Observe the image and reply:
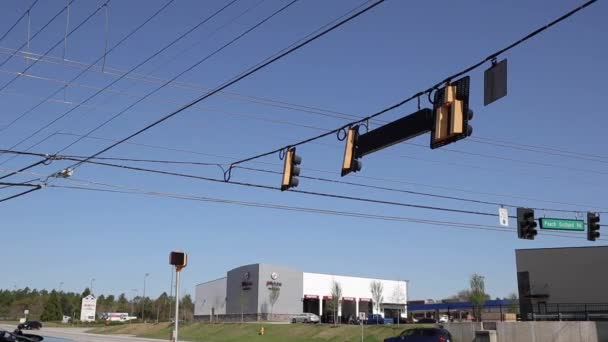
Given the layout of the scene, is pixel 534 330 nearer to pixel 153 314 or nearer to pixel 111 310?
pixel 153 314

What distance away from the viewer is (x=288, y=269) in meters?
91.8

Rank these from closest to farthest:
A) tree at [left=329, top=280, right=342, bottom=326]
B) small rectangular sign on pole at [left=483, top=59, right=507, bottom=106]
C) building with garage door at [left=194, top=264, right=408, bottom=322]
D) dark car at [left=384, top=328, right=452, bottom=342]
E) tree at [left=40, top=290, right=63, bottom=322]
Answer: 1. small rectangular sign on pole at [left=483, top=59, right=507, bottom=106]
2. dark car at [left=384, top=328, right=452, bottom=342]
3. tree at [left=329, top=280, right=342, bottom=326]
4. building with garage door at [left=194, top=264, right=408, bottom=322]
5. tree at [left=40, top=290, right=63, bottom=322]

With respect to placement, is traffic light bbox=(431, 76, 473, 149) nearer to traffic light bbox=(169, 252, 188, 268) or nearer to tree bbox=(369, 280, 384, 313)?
traffic light bbox=(169, 252, 188, 268)

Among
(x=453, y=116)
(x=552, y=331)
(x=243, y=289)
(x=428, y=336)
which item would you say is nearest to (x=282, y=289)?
(x=243, y=289)

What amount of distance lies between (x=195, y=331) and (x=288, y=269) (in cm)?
1857

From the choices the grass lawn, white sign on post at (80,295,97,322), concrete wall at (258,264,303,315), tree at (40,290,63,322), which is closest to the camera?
the grass lawn

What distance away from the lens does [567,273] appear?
5134 cm

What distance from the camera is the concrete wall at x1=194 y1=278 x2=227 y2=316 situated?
327 ft

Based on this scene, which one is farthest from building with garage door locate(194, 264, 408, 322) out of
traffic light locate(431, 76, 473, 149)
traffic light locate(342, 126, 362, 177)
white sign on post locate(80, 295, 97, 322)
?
traffic light locate(431, 76, 473, 149)

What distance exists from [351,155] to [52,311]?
16510 cm

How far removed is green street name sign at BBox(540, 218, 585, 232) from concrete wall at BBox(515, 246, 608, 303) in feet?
70.5

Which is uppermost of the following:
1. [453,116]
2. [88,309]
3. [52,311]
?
[453,116]

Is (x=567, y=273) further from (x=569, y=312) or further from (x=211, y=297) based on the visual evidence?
(x=211, y=297)

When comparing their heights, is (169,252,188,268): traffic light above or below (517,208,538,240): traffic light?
below
